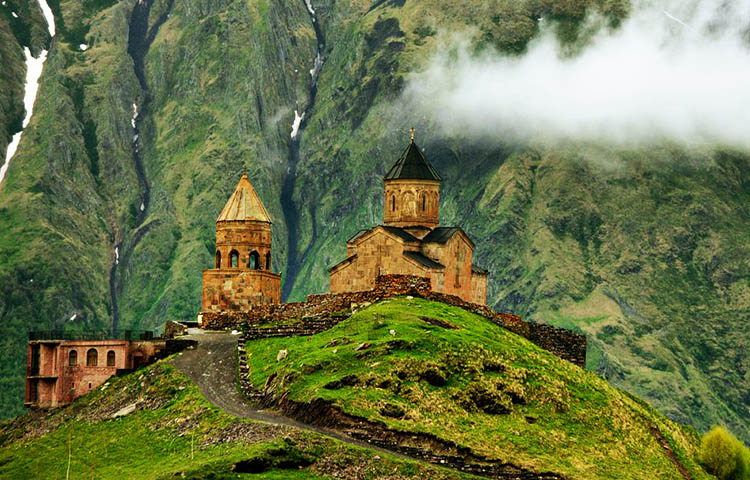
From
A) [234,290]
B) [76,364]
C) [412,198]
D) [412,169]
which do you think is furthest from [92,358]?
[412,169]

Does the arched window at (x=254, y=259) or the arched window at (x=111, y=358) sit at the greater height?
the arched window at (x=254, y=259)

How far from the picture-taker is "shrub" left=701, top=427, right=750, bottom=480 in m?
83.5

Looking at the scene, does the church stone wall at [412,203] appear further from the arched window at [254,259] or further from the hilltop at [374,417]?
the hilltop at [374,417]

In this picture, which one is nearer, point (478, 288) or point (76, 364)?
point (76, 364)

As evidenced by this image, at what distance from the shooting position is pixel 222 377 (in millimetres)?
82812

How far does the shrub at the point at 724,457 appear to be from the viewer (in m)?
83.5

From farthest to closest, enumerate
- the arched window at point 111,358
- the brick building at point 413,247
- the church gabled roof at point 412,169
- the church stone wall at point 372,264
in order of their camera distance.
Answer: the church gabled roof at point 412,169 < the brick building at point 413,247 < the church stone wall at point 372,264 < the arched window at point 111,358

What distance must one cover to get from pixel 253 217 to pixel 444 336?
93.1ft

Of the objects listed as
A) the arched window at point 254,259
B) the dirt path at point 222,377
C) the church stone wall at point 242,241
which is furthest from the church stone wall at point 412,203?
the dirt path at point 222,377

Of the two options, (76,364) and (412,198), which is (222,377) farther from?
(412,198)

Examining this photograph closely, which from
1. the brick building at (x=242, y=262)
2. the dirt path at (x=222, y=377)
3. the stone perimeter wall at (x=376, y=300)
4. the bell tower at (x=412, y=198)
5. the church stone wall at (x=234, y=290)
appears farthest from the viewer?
the bell tower at (x=412, y=198)

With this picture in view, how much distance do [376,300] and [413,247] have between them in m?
15.0

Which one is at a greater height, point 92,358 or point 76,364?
point 92,358

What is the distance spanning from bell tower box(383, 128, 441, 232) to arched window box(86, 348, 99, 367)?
2426cm
